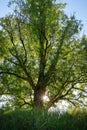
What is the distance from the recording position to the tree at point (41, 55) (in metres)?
29.7

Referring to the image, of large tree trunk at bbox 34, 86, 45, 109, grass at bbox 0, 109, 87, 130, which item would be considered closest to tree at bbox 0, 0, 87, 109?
large tree trunk at bbox 34, 86, 45, 109

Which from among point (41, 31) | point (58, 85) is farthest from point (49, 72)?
point (41, 31)

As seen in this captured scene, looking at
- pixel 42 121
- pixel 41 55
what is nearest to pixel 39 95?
pixel 41 55

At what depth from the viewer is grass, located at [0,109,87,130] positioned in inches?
330

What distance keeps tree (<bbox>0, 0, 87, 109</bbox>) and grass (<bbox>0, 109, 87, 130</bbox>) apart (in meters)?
19.4

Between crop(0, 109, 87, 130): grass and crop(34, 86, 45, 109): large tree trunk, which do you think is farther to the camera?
crop(34, 86, 45, 109): large tree trunk

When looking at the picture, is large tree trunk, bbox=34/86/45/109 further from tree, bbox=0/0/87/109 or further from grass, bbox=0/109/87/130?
Answer: grass, bbox=0/109/87/130

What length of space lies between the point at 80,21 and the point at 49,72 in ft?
19.3

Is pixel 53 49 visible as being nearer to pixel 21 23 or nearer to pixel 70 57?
pixel 70 57

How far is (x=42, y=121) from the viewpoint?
8.55 m

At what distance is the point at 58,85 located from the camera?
1209 inches

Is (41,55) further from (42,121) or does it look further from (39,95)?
(42,121)

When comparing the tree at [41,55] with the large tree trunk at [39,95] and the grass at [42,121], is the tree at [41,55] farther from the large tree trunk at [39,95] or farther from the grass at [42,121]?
the grass at [42,121]

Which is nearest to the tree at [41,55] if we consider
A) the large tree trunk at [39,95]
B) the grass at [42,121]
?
the large tree trunk at [39,95]
